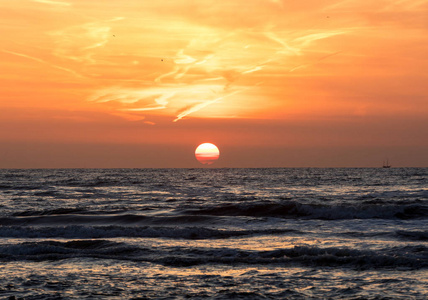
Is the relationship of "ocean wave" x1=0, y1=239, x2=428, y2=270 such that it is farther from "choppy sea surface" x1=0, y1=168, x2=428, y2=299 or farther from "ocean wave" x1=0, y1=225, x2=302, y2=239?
"ocean wave" x1=0, y1=225, x2=302, y2=239

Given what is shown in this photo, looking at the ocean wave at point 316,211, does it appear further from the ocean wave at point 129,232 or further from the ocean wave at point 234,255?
the ocean wave at point 234,255

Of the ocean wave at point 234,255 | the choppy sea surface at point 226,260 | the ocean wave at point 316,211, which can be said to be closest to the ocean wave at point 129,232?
the choppy sea surface at point 226,260

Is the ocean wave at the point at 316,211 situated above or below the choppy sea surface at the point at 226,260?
below

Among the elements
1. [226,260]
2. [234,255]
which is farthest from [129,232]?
[226,260]

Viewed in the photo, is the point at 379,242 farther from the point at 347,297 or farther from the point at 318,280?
the point at 347,297

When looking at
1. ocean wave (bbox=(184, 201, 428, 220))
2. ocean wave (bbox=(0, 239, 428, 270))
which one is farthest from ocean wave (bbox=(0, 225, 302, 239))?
ocean wave (bbox=(184, 201, 428, 220))

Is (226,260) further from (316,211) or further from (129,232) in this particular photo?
(316,211)

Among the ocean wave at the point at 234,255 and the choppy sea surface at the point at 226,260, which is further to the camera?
the ocean wave at the point at 234,255

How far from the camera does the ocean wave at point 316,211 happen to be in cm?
2855

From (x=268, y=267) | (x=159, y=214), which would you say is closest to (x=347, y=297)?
(x=268, y=267)

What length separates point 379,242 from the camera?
58.6ft

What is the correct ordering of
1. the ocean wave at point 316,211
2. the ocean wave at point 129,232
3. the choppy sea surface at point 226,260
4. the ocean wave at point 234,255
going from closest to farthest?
the choppy sea surface at point 226,260
the ocean wave at point 234,255
the ocean wave at point 129,232
the ocean wave at point 316,211

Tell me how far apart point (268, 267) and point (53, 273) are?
6.22m

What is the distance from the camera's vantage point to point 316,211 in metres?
30.4
